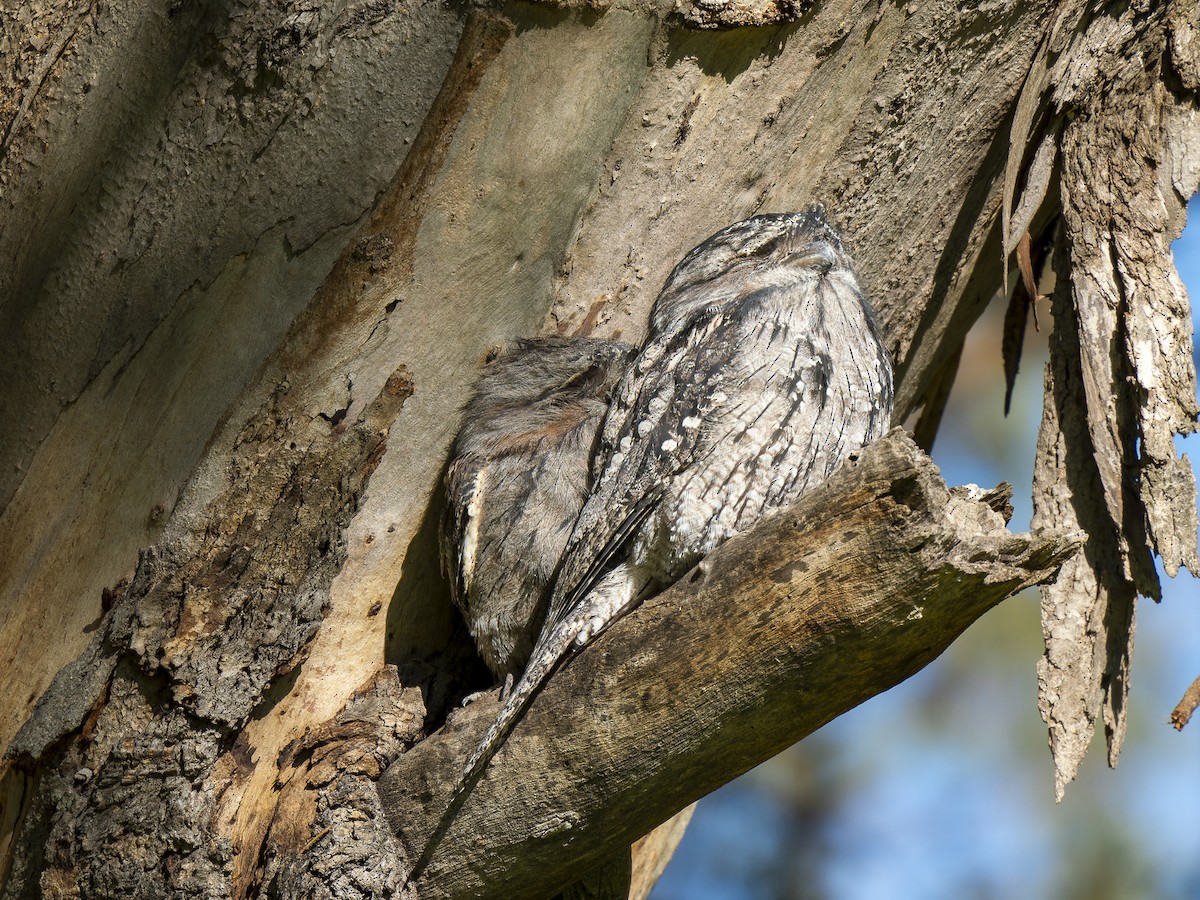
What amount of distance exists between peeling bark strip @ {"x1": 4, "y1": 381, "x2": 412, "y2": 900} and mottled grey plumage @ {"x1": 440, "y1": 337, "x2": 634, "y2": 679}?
37 cm

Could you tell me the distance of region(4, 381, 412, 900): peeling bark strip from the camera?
2197mm

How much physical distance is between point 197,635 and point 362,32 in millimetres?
1365

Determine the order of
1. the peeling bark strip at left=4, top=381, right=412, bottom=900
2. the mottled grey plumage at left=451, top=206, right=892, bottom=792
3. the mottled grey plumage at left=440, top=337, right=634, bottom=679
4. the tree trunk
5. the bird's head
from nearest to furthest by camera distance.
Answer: the tree trunk, the peeling bark strip at left=4, top=381, right=412, bottom=900, the mottled grey plumage at left=451, top=206, right=892, bottom=792, the mottled grey plumage at left=440, top=337, right=634, bottom=679, the bird's head

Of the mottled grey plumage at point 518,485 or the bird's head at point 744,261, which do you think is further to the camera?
the bird's head at point 744,261

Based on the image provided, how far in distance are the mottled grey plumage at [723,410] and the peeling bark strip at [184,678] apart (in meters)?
0.60

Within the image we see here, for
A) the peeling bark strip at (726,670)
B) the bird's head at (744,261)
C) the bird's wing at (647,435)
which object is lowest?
the peeling bark strip at (726,670)

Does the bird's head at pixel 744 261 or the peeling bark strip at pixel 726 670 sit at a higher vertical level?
the bird's head at pixel 744 261

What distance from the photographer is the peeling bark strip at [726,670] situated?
1811 millimetres

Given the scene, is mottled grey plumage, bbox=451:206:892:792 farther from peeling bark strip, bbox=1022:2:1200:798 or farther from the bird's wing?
peeling bark strip, bbox=1022:2:1200:798

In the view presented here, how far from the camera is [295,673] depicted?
2463mm

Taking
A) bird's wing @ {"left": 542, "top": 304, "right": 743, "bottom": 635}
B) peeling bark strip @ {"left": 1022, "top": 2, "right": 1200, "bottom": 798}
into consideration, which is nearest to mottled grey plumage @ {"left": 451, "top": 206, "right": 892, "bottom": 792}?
bird's wing @ {"left": 542, "top": 304, "right": 743, "bottom": 635}

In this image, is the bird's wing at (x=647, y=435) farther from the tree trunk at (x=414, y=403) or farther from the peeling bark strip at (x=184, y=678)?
the peeling bark strip at (x=184, y=678)

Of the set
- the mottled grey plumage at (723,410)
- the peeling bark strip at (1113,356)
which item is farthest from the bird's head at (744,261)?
the peeling bark strip at (1113,356)

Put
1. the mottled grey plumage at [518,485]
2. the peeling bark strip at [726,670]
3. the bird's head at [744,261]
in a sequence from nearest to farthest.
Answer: the peeling bark strip at [726,670] < the mottled grey plumage at [518,485] < the bird's head at [744,261]
